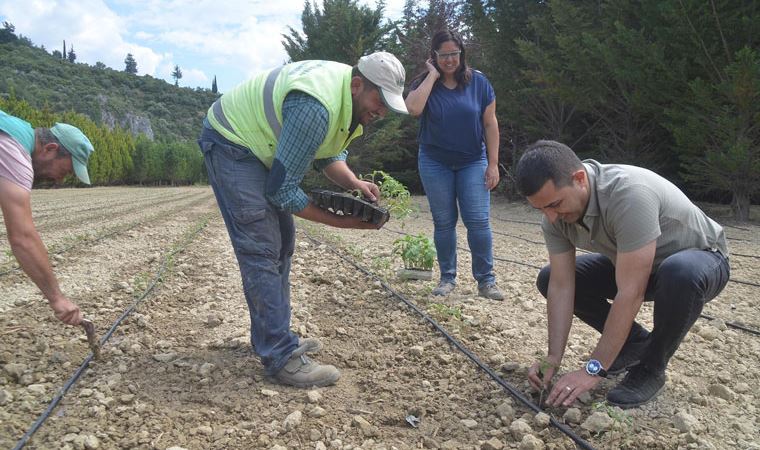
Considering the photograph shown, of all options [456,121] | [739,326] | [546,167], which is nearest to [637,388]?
[546,167]

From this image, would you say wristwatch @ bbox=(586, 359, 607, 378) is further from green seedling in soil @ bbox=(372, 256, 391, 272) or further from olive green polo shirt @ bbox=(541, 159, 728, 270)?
green seedling in soil @ bbox=(372, 256, 391, 272)

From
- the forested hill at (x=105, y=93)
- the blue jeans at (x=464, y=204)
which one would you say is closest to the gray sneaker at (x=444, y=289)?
the blue jeans at (x=464, y=204)

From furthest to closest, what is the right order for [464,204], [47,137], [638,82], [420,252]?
1. [638,82]
2. [420,252]
3. [464,204]
4. [47,137]

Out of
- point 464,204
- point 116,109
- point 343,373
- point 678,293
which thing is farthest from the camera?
point 116,109

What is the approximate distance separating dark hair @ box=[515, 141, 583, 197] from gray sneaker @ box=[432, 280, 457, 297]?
179 centimetres

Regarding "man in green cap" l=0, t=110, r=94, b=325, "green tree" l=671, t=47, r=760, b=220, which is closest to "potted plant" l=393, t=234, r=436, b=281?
"man in green cap" l=0, t=110, r=94, b=325

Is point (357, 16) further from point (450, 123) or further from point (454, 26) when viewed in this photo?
point (450, 123)

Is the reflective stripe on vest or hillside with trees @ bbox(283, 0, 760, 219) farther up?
hillside with trees @ bbox(283, 0, 760, 219)

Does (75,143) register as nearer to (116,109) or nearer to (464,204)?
(464,204)

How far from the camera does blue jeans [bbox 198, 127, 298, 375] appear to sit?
87.3 inches

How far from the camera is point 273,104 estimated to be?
2.15 m

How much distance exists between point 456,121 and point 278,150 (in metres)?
1.66

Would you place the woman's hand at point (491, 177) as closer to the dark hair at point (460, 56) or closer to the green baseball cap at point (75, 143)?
the dark hair at point (460, 56)

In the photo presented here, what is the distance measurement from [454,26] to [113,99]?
221 feet
